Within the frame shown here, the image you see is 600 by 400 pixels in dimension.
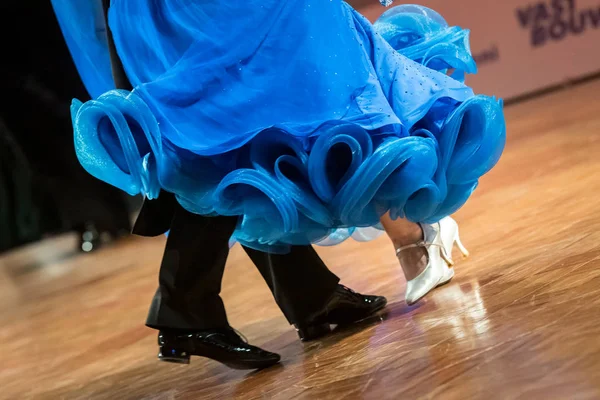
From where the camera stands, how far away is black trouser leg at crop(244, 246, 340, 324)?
1.44 meters

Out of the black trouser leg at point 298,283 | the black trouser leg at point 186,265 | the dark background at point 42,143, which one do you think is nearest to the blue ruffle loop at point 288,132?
the black trouser leg at point 186,265

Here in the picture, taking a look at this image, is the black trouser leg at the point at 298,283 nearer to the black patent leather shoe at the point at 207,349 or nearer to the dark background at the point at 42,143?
the black patent leather shoe at the point at 207,349

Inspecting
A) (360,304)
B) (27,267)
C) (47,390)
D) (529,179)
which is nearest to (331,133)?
(360,304)

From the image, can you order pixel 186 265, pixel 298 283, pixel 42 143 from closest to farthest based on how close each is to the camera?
pixel 186 265 < pixel 298 283 < pixel 42 143

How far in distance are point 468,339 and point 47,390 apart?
1.02 m

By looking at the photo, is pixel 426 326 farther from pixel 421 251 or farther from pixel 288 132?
pixel 288 132

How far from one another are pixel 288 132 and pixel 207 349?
16.6 inches

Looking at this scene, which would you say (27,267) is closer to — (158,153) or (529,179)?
(529,179)

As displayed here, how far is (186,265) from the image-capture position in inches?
50.1

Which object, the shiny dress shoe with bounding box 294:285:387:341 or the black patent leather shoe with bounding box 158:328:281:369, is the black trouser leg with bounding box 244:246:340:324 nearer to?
the shiny dress shoe with bounding box 294:285:387:341

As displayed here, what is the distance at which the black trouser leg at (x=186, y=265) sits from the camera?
127 cm

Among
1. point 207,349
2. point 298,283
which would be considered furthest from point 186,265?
point 298,283

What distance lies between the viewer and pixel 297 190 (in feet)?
3.75

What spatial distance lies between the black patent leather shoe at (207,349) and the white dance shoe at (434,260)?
318 mm
